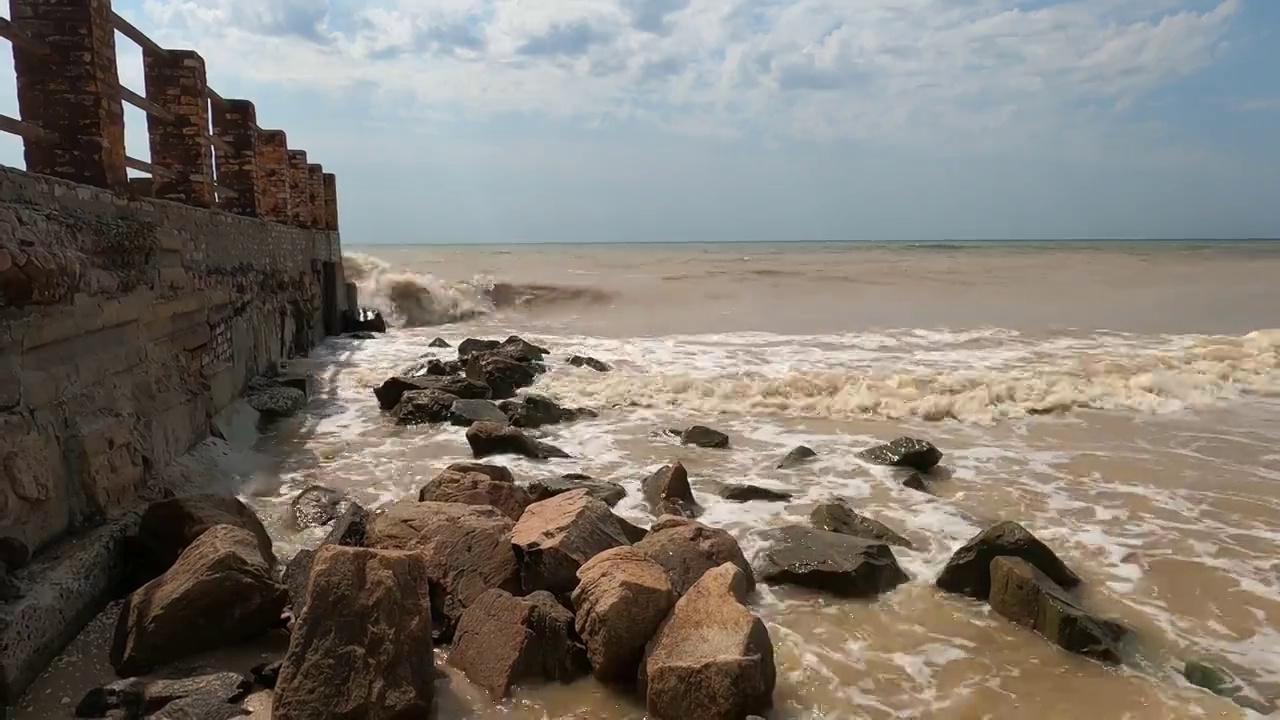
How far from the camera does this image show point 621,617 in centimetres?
365

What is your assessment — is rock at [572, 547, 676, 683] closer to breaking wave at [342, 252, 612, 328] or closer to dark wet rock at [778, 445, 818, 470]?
dark wet rock at [778, 445, 818, 470]

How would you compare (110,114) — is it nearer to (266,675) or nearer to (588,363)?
(266,675)

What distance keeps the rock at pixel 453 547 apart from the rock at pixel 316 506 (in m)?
1.03

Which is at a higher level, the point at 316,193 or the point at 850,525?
the point at 316,193

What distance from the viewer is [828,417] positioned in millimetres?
9570

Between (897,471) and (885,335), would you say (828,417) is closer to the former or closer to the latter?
(897,471)

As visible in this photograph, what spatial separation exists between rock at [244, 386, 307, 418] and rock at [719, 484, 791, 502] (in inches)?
213

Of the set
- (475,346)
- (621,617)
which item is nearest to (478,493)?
(621,617)

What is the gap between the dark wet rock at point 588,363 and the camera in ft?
41.7

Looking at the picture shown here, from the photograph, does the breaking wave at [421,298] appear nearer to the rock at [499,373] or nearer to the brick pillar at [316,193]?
the brick pillar at [316,193]

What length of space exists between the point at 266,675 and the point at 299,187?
13.0 meters

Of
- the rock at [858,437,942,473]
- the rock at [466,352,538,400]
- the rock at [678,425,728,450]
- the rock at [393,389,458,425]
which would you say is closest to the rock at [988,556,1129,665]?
the rock at [858,437,942,473]

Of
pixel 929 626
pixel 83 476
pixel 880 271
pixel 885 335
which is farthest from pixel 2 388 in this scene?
pixel 880 271

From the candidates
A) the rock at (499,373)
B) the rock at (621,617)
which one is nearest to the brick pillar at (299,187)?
the rock at (499,373)
